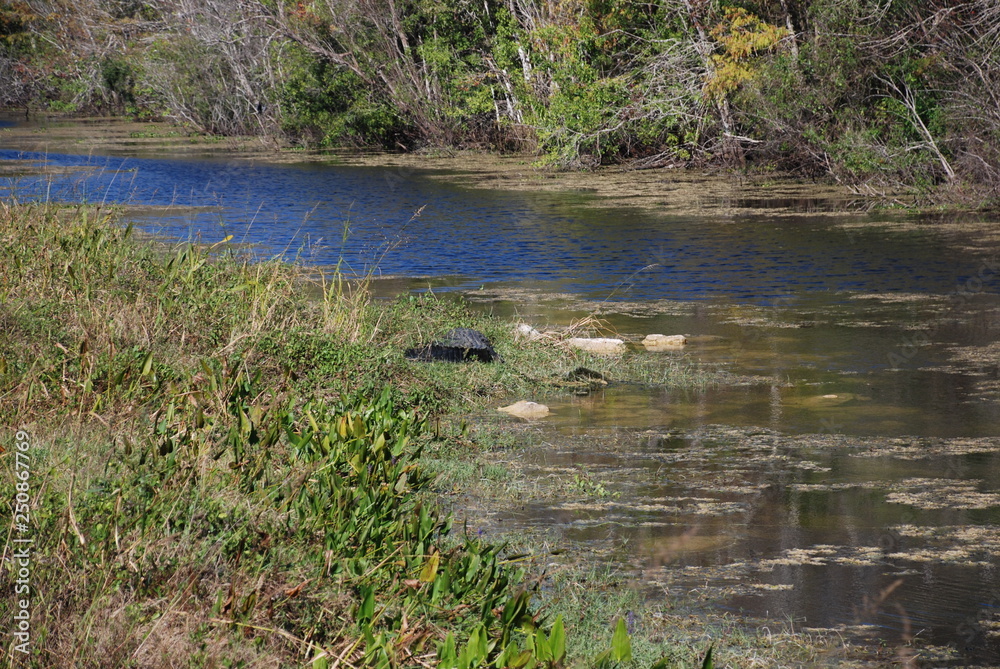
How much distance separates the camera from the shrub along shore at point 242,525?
3.34 m

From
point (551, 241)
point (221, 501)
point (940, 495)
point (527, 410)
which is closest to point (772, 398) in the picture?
point (527, 410)

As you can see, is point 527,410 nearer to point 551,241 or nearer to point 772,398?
point 772,398

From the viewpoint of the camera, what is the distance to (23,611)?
10.3 feet

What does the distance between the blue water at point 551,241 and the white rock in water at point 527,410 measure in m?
2.57

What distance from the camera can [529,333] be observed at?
372 inches

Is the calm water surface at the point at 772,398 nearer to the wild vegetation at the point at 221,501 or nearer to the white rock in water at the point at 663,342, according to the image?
the white rock in water at the point at 663,342

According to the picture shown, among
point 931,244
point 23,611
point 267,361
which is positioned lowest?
point 931,244

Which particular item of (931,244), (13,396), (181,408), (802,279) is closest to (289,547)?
(181,408)

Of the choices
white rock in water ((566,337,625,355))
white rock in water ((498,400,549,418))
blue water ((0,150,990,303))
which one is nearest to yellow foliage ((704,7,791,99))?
blue water ((0,150,990,303))

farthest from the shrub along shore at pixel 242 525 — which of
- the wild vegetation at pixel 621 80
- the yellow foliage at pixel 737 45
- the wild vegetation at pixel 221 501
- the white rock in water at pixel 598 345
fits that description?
the yellow foliage at pixel 737 45

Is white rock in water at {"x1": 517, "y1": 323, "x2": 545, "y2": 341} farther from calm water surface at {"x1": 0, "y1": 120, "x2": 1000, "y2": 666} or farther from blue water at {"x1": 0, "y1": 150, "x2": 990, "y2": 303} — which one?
blue water at {"x1": 0, "y1": 150, "x2": 990, "y2": 303}

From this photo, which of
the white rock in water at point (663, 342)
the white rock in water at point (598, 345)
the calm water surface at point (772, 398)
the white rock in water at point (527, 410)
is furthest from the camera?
the white rock in water at point (663, 342)

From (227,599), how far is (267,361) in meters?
3.66

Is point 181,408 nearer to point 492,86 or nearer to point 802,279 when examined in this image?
point 802,279
